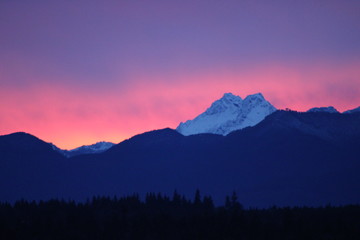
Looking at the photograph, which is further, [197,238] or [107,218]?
[107,218]

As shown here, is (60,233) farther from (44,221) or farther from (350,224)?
(350,224)

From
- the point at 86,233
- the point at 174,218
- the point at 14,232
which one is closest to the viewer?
the point at 14,232

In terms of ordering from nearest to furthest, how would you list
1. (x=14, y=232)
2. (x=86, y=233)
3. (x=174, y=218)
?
(x=14, y=232) < (x=86, y=233) < (x=174, y=218)

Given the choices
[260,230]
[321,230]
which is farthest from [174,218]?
[321,230]

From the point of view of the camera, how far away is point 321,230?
539 ft

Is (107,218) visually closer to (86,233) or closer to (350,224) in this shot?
(86,233)

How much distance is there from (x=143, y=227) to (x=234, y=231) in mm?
20691

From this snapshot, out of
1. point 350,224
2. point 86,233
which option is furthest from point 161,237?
point 350,224

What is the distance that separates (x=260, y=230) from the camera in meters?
166

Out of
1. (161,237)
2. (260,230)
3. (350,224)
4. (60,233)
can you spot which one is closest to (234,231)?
(260,230)

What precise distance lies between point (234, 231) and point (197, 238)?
9247 millimetres

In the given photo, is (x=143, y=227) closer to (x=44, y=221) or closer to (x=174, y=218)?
(x=174, y=218)

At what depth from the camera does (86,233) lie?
6629 inches

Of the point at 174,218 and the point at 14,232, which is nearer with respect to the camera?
the point at 14,232
